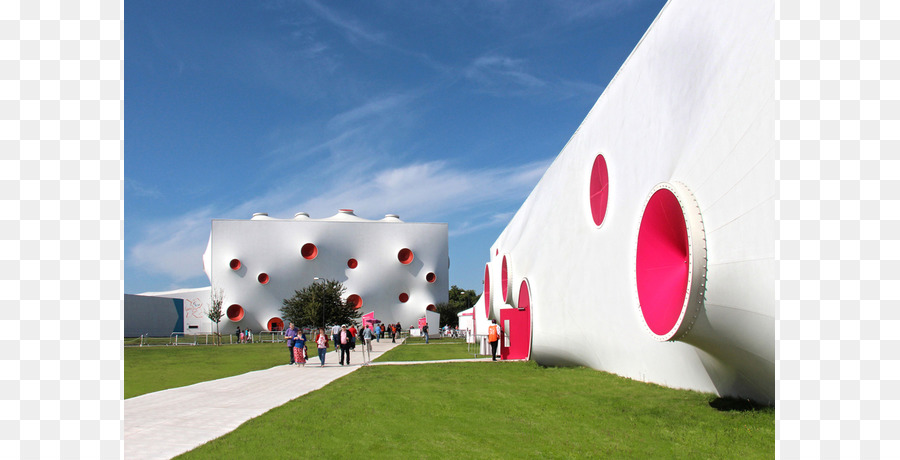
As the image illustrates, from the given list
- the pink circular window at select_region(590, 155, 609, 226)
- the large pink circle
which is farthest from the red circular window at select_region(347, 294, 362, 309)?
the large pink circle

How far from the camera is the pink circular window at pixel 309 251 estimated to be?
58.4m

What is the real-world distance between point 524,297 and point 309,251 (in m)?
41.1

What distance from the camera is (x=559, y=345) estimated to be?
15.9 m

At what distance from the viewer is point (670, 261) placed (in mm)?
8375

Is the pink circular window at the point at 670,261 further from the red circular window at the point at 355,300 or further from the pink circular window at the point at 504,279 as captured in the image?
the red circular window at the point at 355,300

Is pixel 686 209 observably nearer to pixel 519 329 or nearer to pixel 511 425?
pixel 511 425

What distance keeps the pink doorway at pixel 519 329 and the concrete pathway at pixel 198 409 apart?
22.0 feet

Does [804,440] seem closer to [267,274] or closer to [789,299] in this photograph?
[789,299]

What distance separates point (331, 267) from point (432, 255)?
9.87 metres

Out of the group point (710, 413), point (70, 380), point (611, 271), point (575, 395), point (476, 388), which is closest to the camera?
point (70, 380)

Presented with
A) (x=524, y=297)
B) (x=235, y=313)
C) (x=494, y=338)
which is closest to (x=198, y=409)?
(x=494, y=338)

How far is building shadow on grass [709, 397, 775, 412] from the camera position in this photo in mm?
7004

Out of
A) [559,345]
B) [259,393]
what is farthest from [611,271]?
[259,393]

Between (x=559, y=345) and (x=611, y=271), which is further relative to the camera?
(x=559, y=345)
